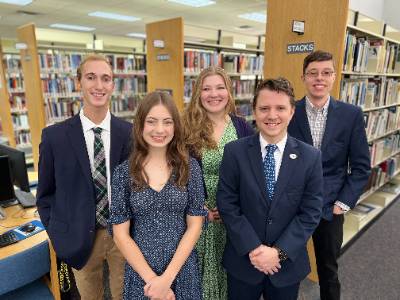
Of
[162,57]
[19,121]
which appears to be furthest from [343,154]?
[19,121]

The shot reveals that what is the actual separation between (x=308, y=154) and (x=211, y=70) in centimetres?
79

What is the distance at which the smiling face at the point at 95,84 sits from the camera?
1.52 m

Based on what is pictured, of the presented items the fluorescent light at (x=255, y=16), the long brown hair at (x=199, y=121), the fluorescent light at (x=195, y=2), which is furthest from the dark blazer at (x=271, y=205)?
the fluorescent light at (x=255, y=16)

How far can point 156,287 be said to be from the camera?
1283mm

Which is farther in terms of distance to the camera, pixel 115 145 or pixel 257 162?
pixel 115 145

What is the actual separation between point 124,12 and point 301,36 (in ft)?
24.2

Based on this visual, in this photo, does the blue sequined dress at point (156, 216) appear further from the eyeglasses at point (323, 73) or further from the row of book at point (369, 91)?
the row of book at point (369, 91)

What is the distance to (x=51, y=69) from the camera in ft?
16.5

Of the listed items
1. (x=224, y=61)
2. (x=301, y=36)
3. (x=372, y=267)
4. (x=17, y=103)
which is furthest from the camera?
(x=17, y=103)

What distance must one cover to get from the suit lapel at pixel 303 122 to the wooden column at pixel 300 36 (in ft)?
1.57

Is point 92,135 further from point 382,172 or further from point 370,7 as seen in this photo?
point 370,7

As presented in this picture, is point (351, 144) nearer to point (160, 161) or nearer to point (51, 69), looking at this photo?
point (160, 161)

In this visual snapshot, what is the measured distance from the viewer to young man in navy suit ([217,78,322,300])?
137cm

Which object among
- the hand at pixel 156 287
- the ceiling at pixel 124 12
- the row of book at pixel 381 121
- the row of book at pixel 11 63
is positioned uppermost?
the ceiling at pixel 124 12
